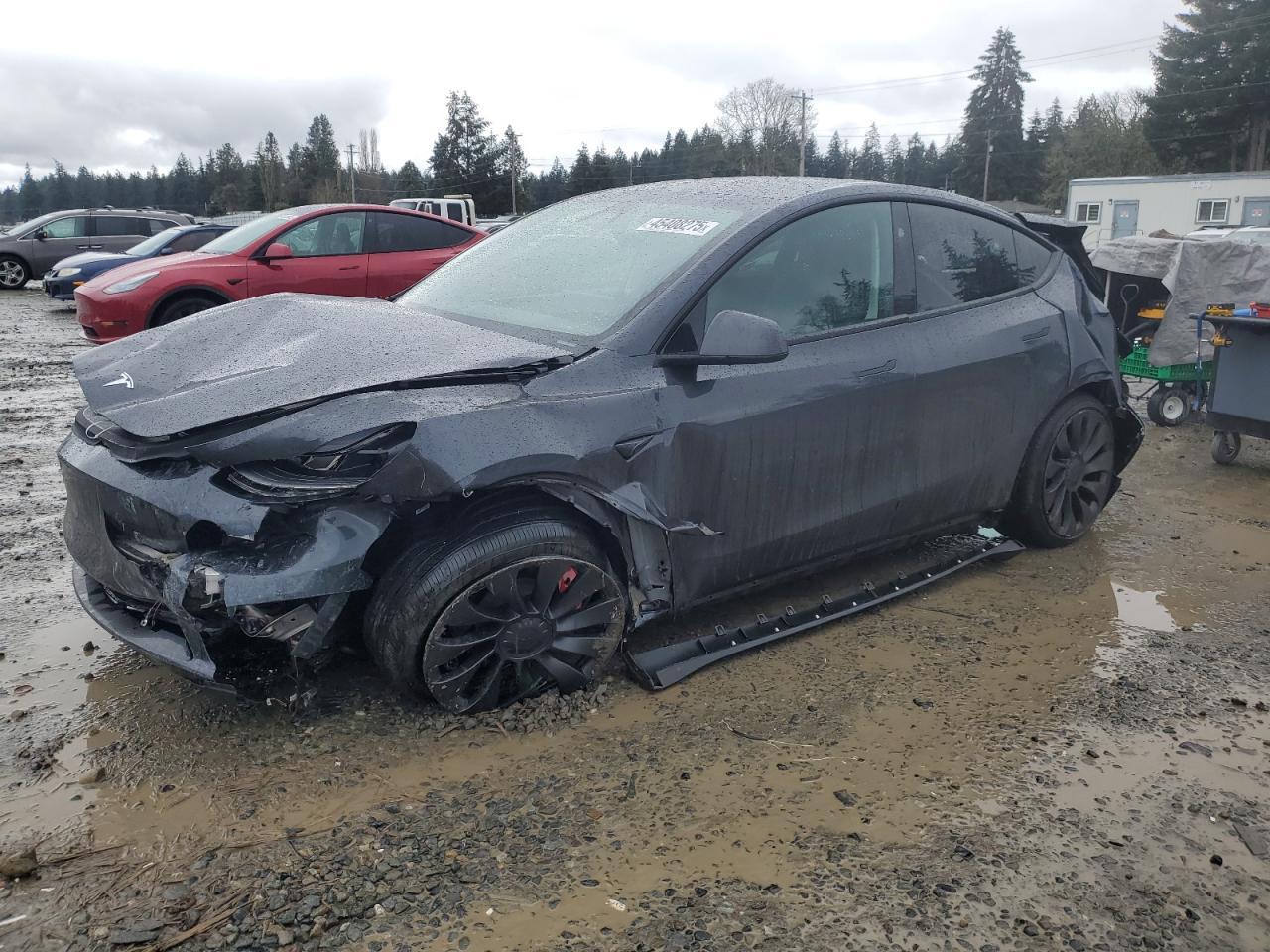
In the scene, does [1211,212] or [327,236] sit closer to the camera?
[327,236]

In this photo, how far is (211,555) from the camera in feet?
9.11

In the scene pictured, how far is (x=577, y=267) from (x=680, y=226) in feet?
1.37

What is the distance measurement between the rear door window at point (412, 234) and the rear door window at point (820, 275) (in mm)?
7393

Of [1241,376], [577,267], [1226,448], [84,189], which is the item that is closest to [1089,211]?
[1226,448]

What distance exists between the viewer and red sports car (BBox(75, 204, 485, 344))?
31.1ft

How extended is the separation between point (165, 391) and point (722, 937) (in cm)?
221

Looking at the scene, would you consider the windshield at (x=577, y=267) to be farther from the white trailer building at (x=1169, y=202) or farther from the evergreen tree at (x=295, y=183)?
the evergreen tree at (x=295, y=183)

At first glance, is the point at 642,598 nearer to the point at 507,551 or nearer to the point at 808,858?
the point at 507,551

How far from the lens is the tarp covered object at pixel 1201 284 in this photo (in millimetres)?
8609

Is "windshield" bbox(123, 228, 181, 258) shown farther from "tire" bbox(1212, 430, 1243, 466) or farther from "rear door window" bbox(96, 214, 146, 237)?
"tire" bbox(1212, 430, 1243, 466)

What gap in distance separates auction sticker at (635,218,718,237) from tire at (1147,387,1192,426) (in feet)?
21.5

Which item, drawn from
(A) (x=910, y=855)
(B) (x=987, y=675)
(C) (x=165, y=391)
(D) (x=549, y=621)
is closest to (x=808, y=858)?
(A) (x=910, y=855)

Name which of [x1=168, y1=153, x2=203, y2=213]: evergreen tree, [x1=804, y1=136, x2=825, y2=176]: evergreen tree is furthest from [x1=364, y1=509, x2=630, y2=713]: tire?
[x1=168, y1=153, x2=203, y2=213]: evergreen tree

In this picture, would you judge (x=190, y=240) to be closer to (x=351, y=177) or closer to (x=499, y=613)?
(x=499, y=613)
